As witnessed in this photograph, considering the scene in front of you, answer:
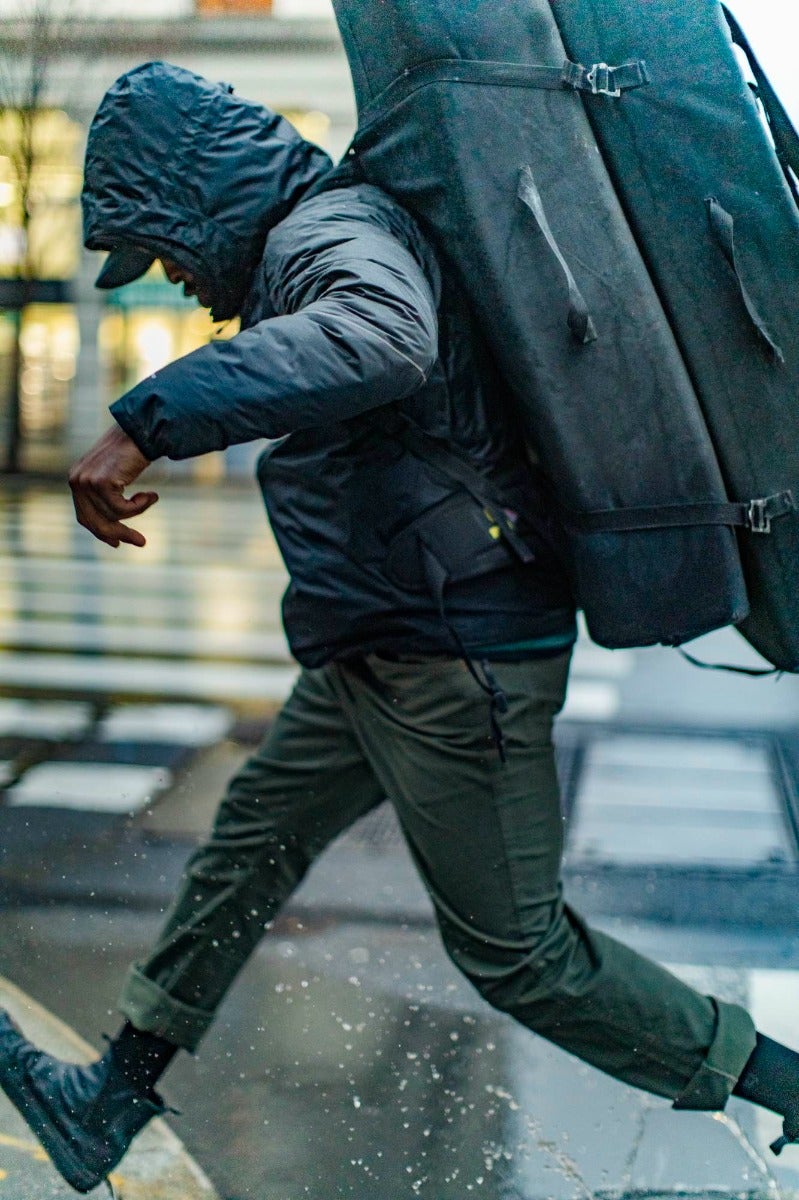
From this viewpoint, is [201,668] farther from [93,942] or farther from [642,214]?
[642,214]

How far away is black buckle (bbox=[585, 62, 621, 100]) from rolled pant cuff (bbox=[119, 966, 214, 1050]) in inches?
68.3

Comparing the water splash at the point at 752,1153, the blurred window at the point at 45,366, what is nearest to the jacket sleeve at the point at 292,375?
the water splash at the point at 752,1153

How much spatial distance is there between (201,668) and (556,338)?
6114 mm

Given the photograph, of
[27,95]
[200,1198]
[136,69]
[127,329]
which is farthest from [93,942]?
[127,329]

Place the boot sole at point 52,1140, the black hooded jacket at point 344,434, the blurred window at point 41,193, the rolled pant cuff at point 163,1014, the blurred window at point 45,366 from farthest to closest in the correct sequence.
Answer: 1. the blurred window at point 45,366
2. the blurred window at point 41,193
3. the rolled pant cuff at point 163,1014
4. the boot sole at point 52,1140
5. the black hooded jacket at point 344,434

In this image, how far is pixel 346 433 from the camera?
2.22 meters

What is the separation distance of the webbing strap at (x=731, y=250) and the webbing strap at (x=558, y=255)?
0.21 m

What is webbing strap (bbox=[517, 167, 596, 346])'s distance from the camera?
1.96 metres

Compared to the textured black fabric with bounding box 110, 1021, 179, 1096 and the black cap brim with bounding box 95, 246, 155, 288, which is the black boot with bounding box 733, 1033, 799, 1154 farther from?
the black cap brim with bounding box 95, 246, 155, 288

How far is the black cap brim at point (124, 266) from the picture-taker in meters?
2.33

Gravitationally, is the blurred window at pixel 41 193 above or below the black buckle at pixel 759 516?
below

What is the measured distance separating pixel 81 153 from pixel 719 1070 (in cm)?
923

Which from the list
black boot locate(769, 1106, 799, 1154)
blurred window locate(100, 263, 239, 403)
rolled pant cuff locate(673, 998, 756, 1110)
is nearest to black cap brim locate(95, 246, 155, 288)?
rolled pant cuff locate(673, 998, 756, 1110)

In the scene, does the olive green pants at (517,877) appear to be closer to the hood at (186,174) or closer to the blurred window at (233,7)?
the hood at (186,174)
